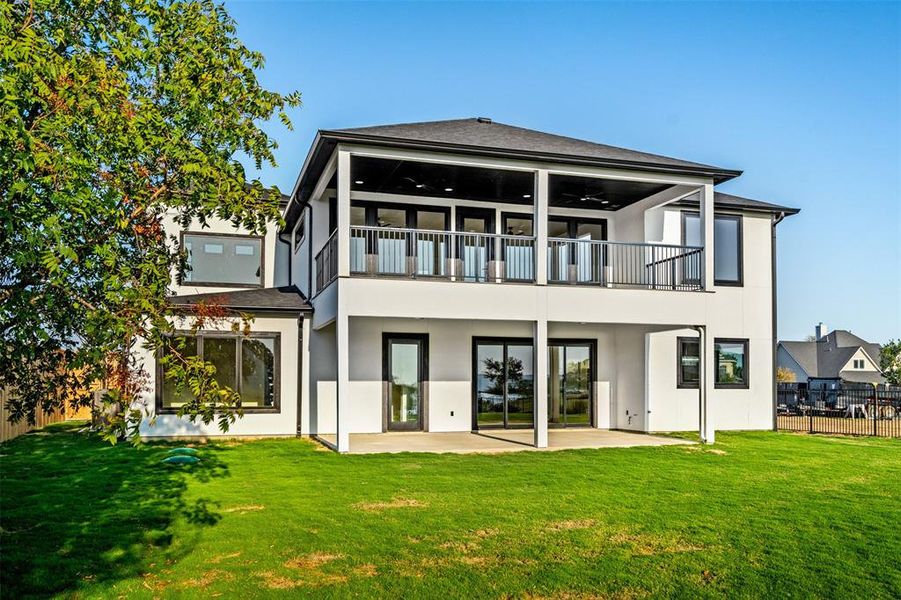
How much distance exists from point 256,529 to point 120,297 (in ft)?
11.9

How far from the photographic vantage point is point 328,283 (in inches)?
562

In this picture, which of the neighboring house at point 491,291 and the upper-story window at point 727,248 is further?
the upper-story window at point 727,248

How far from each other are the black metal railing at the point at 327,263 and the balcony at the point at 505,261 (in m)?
0.02

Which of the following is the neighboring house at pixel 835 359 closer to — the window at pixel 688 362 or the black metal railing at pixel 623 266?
the window at pixel 688 362

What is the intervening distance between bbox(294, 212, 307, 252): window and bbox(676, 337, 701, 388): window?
9.39 m

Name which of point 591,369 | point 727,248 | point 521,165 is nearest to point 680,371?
point 591,369

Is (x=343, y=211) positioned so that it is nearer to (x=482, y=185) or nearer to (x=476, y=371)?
(x=482, y=185)

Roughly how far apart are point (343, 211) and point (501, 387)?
6.24 meters

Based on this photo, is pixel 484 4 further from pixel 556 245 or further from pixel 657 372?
pixel 657 372

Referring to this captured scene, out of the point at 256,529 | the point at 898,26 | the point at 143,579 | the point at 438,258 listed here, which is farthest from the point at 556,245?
the point at 143,579

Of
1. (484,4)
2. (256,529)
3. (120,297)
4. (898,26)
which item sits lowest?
(256,529)

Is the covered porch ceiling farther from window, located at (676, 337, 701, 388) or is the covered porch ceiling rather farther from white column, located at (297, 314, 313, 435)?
window, located at (676, 337, 701, 388)

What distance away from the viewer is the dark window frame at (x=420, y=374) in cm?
1614

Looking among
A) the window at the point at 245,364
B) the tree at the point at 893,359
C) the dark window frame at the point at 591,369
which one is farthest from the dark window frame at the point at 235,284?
the tree at the point at 893,359
